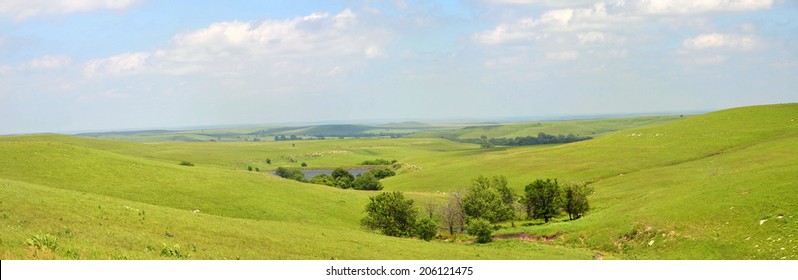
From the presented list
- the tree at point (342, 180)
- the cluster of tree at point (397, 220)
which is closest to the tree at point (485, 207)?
the cluster of tree at point (397, 220)

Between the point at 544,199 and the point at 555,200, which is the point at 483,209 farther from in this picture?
the point at 555,200

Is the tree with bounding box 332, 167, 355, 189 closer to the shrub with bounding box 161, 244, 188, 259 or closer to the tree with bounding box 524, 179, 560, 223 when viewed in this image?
the tree with bounding box 524, 179, 560, 223

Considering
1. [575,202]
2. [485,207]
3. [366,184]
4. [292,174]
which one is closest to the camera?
[485,207]

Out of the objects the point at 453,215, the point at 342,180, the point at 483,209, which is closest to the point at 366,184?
the point at 342,180

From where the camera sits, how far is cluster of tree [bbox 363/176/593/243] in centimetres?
6341

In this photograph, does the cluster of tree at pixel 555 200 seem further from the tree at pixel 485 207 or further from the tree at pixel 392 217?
the tree at pixel 392 217

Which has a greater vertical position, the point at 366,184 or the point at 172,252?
the point at 172,252

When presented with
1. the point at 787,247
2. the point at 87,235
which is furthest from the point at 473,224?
the point at 87,235

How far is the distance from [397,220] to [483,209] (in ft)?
39.8

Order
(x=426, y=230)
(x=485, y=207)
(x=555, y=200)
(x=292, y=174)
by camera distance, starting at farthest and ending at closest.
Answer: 1. (x=292, y=174)
2. (x=555, y=200)
3. (x=485, y=207)
4. (x=426, y=230)

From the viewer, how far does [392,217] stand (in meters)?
63.5

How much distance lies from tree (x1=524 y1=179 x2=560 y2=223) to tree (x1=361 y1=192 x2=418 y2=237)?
1981 centimetres

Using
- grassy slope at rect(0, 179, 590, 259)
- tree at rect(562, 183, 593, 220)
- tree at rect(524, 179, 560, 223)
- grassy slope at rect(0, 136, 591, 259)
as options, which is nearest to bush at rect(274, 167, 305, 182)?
grassy slope at rect(0, 136, 591, 259)

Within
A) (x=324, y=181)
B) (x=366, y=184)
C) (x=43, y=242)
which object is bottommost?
(x=366, y=184)
